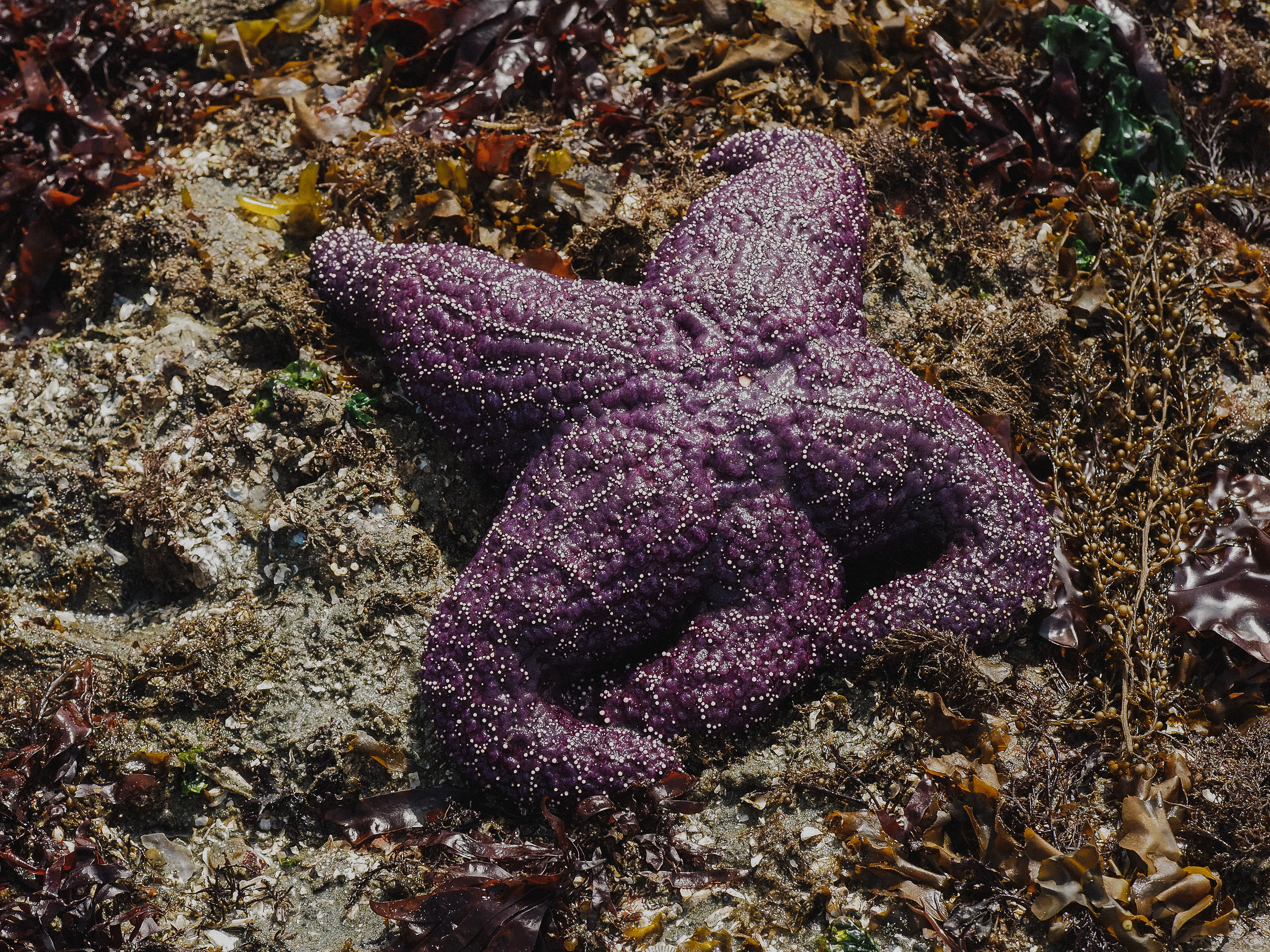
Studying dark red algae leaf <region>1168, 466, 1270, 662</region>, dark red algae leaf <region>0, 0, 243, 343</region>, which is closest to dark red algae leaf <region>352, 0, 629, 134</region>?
dark red algae leaf <region>0, 0, 243, 343</region>

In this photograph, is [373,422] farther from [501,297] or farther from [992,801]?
[992,801]

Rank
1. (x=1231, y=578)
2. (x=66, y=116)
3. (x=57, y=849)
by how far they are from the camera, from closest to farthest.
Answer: (x=57, y=849)
(x=1231, y=578)
(x=66, y=116)

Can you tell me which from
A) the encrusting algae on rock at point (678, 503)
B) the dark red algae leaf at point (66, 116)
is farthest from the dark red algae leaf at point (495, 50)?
the encrusting algae on rock at point (678, 503)

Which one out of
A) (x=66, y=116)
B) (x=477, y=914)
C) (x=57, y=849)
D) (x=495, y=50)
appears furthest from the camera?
(x=66, y=116)

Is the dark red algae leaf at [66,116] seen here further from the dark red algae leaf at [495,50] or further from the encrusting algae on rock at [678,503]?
the encrusting algae on rock at [678,503]

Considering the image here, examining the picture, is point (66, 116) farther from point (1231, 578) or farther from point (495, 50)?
point (1231, 578)

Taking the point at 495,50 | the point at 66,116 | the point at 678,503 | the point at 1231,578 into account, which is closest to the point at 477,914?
the point at 678,503

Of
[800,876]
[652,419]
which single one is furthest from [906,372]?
[800,876]

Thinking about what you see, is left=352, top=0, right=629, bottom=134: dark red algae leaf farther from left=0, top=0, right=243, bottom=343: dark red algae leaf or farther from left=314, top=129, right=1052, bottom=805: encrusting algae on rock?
left=314, top=129, right=1052, bottom=805: encrusting algae on rock
